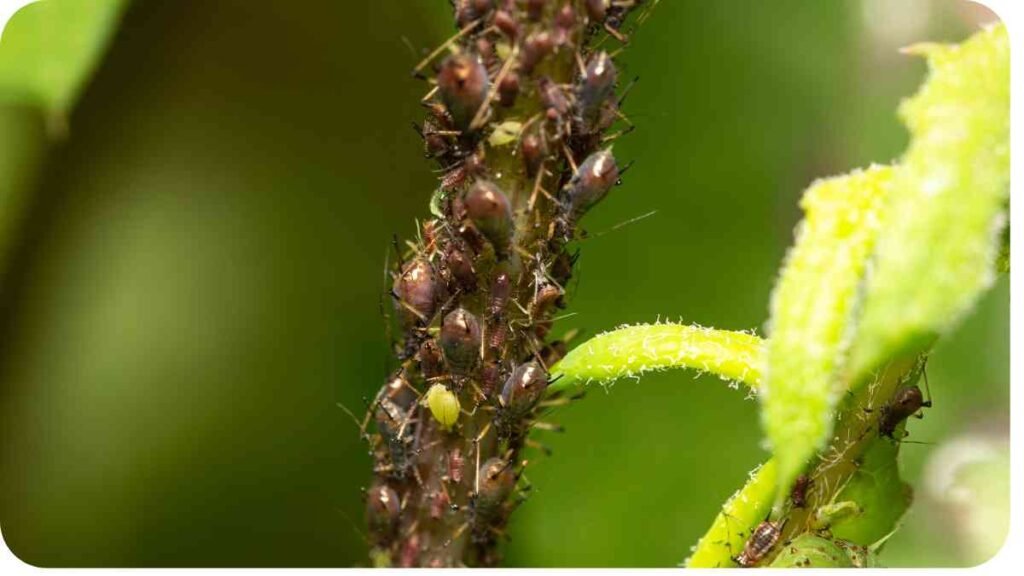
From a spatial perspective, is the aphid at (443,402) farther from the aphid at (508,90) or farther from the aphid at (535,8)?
the aphid at (535,8)

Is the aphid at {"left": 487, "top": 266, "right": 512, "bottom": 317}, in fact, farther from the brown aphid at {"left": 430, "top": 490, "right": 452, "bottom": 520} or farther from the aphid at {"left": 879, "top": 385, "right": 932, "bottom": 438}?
the aphid at {"left": 879, "top": 385, "right": 932, "bottom": 438}

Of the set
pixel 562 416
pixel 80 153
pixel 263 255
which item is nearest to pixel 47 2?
pixel 80 153

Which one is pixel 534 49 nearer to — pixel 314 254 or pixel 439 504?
pixel 439 504

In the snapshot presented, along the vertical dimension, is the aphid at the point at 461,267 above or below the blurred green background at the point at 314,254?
above

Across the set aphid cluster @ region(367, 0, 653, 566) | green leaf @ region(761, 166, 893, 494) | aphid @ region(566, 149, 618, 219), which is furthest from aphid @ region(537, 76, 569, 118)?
green leaf @ region(761, 166, 893, 494)

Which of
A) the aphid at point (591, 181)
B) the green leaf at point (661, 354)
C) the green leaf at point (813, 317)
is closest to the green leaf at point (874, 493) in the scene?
the green leaf at point (661, 354)

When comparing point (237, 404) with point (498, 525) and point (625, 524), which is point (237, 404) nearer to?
point (625, 524)
